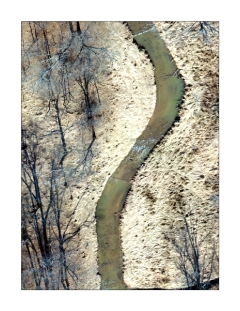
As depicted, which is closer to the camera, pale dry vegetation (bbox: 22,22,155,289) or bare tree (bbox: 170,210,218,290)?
pale dry vegetation (bbox: 22,22,155,289)

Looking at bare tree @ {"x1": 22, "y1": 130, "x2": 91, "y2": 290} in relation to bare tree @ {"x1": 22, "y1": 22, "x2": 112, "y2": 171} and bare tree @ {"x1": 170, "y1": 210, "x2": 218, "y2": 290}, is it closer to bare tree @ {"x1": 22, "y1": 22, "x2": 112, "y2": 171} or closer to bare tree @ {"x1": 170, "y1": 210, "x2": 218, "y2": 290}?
bare tree @ {"x1": 22, "y1": 22, "x2": 112, "y2": 171}

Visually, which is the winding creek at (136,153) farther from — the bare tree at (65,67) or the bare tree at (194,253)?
the bare tree at (194,253)

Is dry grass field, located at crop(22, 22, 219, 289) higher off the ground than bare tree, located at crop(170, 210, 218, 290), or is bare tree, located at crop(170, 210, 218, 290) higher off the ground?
dry grass field, located at crop(22, 22, 219, 289)

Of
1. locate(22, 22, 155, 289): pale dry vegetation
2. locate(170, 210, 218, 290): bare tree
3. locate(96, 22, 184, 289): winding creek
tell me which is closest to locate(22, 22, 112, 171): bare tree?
locate(22, 22, 155, 289): pale dry vegetation

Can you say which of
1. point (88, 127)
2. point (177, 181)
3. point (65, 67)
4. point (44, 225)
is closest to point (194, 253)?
point (177, 181)

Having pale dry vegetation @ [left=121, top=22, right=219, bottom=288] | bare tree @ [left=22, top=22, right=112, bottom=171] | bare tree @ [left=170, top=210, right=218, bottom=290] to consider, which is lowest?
bare tree @ [left=170, top=210, right=218, bottom=290]

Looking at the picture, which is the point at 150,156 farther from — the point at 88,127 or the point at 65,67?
the point at 65,67

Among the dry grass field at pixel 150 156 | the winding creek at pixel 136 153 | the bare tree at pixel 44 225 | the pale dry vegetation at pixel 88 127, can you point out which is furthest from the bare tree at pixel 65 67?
the winding creek at pixel 136 153
